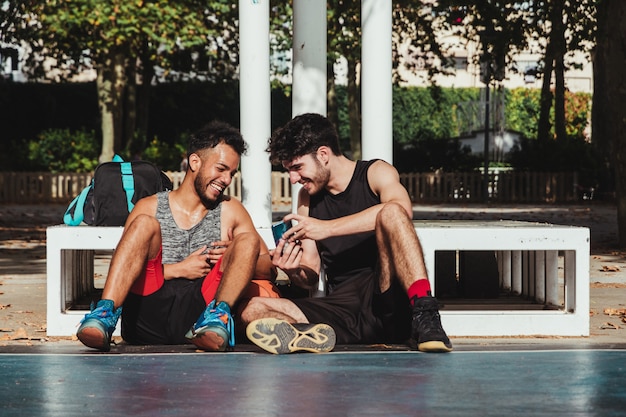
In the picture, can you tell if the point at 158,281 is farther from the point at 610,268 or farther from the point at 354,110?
the point at 354,110

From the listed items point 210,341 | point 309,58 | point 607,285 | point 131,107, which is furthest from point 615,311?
point 131,107

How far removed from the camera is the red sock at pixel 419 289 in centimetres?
674

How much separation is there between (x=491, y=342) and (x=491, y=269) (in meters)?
1.69

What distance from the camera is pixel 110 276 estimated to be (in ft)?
22.5

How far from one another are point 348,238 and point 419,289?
64cm

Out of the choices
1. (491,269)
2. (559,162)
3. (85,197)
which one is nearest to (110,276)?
(85,197)

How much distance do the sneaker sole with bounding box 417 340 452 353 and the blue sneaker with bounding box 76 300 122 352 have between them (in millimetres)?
1625

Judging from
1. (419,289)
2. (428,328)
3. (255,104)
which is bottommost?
(428,328)

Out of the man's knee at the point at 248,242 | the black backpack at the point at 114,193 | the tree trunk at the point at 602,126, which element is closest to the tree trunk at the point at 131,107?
the tree trunk at the point at 602,126

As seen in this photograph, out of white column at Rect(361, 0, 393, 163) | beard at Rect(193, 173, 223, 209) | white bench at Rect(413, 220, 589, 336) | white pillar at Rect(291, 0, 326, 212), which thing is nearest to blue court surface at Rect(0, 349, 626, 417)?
beard at Rect(193, 173, 223, 209)

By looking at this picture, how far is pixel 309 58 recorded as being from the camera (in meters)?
10.1

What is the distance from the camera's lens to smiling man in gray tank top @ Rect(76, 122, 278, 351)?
674cm

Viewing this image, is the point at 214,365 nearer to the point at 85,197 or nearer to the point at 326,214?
the point at 326,214

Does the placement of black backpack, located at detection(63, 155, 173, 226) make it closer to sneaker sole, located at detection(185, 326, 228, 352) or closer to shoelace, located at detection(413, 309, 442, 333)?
sneaker sole, located at detection(185, 326, 228, 352)
